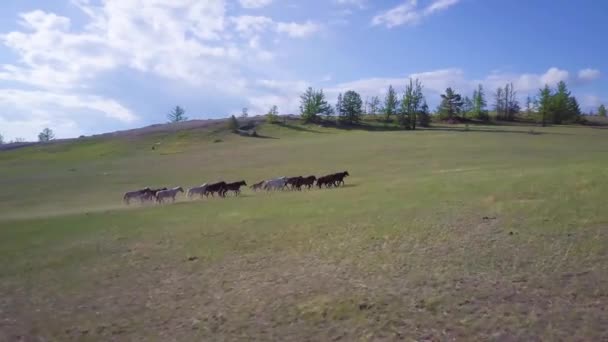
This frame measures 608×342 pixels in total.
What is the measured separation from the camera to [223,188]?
30578 millimetres

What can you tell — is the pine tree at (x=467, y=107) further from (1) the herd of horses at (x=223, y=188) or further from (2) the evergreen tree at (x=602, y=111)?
(1) the herd of horses at (x=223, y=188)

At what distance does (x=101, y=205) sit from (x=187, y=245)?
1554 cm

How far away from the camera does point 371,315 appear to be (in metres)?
9.40

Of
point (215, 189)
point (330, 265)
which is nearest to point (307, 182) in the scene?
point (215, 189)

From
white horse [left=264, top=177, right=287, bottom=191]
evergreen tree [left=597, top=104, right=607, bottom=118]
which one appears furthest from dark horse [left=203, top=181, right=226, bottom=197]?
evergreen tree [left=597, top=104, right=607, bottom=118]

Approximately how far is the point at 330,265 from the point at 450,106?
119m

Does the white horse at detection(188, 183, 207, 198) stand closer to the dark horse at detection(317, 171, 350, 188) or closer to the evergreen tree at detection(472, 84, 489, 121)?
the dark horse at detection(317, 171, 350, 188)

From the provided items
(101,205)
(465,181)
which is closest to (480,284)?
(465,181)

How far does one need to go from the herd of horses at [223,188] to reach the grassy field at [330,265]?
3.92 meters

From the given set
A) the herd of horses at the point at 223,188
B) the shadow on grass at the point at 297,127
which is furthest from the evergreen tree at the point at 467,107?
the herd of horses at the point at 223,188

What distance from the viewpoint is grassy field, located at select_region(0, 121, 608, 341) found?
30.2 feet

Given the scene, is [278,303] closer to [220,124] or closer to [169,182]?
[169,182]

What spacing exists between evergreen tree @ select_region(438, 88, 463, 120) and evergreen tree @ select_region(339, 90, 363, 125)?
81.3 feet

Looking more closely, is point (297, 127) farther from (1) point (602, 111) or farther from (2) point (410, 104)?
(1) point (602, 111)
